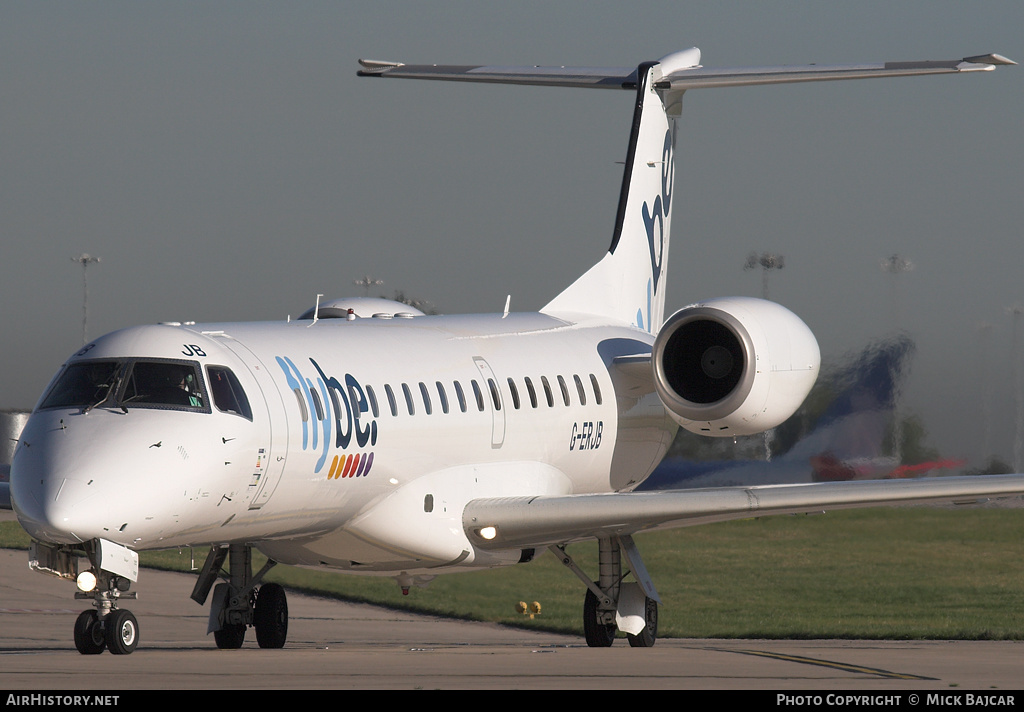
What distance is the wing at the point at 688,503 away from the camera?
16.8 meters

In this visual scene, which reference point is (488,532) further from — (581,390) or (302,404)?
(581,390)

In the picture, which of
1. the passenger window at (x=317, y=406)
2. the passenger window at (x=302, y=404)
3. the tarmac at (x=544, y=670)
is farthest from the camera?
the passenger window at (x=317, y=406)

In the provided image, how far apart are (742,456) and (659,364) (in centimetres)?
1213

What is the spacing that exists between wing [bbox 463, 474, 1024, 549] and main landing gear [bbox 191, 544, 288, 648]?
8.53 ft

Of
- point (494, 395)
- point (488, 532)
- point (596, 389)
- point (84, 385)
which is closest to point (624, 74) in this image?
point (596, 389)

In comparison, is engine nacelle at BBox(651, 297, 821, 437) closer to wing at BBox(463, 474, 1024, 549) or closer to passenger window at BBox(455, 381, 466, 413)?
wing at BBox(463, 474, 1024, 549)

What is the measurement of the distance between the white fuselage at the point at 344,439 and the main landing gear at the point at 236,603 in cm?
129

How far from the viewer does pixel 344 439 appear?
49.3 ft

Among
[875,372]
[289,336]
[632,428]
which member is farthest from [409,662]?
[875,372]

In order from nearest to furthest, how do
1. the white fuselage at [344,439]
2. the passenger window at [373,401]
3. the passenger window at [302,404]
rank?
the white fuselage at [344,439] < the passenger window at [302,404] < the passenger window at [373,401]

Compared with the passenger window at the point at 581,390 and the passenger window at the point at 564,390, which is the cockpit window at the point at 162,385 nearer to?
the passenger window at the point at 564,390

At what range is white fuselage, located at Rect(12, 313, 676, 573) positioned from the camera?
12.6 metres

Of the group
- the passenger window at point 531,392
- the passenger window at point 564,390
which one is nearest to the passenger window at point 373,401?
the passenger window at point 531,392

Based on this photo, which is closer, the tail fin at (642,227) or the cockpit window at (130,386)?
the cockpit window at (130,386)
